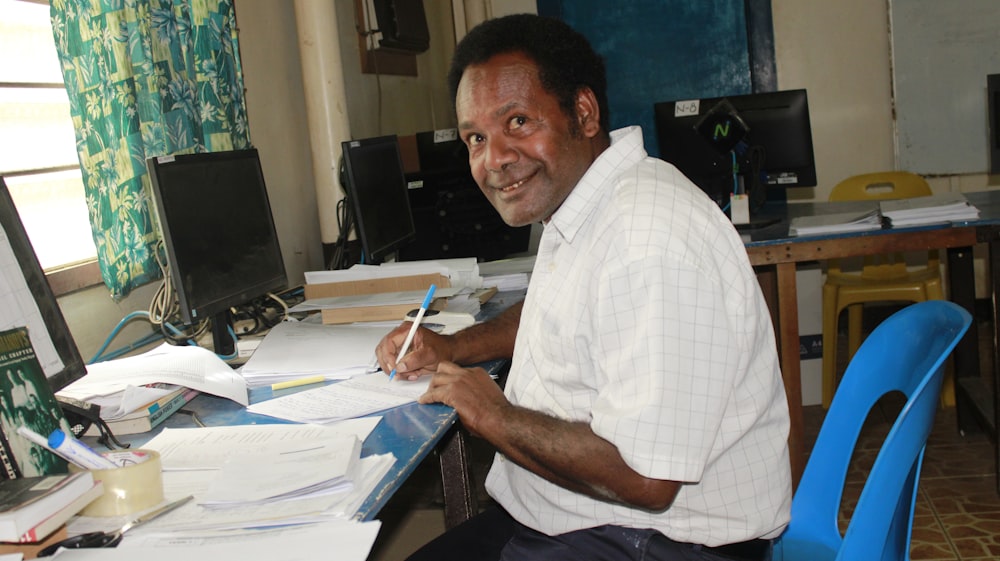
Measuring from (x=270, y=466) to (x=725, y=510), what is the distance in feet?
2.00

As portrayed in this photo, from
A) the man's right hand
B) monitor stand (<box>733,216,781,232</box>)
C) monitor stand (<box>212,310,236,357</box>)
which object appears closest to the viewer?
the man's right hand

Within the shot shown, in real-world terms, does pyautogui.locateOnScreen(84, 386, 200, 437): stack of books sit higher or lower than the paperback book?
lower

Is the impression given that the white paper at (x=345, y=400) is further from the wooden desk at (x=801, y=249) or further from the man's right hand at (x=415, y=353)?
the wooden desk at (x=801, y=249)

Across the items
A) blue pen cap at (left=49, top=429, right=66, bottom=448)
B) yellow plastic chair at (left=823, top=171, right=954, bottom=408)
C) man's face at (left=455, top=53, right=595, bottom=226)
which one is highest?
man's face at (left=455, top=53, right=595, bottom=226)

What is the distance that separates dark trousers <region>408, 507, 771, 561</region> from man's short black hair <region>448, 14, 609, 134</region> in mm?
635

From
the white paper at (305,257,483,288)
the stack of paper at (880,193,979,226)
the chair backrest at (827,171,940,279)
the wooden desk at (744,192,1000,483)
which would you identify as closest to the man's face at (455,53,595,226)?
the white paper at (305,257,483,288)

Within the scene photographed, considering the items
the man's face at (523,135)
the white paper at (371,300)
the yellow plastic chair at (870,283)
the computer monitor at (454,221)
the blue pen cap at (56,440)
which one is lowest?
the yellow plastic chair at (870,283)

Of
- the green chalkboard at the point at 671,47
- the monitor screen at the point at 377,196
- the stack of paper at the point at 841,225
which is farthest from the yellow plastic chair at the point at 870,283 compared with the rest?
the monitor screen at the point at 377,196

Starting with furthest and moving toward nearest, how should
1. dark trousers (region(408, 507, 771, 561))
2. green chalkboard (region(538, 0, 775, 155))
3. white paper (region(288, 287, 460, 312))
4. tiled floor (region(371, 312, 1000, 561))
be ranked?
1. green chalkboard (region(538, 0, 775, 155))
2. tiled floor (region(371, 312, 1000, 561))
3. white paper (region(288, 287, 460, 312))
4. dark trousers (region(408, 507, 771, 561))

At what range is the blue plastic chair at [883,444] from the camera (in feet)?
3.36

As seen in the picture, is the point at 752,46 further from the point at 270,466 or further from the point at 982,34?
the point at 270,466

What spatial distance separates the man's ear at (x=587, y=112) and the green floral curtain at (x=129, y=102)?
4.15 feet

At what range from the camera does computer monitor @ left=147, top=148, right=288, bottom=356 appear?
178 cm

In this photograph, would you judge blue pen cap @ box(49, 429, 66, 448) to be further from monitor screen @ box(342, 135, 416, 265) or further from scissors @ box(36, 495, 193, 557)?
monitor screen @ box(342, 135, 416, 265)
